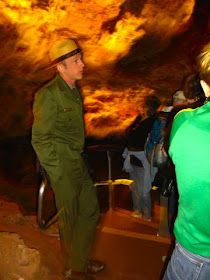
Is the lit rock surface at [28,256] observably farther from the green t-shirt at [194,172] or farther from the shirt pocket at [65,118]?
the green t-shirt at [194,172]

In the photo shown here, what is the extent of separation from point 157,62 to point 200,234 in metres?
6.46

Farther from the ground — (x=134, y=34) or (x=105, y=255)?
(x=134, y=34)

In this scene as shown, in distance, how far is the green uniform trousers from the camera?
2.51 metres

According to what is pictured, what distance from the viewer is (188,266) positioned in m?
1.31

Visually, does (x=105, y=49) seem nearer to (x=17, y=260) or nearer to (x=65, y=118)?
(x=65, y=118)

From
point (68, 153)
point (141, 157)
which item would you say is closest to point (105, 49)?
point (141, 157)

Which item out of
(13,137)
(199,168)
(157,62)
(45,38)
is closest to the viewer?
(199,168)

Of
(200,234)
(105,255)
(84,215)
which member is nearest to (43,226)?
(84,215)

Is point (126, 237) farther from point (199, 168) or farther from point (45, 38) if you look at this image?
point (45, 38)

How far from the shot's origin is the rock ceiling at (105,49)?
4.80 meters

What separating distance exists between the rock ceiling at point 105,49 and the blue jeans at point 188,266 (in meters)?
4.36

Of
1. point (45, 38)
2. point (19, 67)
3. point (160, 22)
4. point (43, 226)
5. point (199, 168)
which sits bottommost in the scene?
point (43, 226)

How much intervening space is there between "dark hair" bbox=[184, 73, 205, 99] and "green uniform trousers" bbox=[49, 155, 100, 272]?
4.26 feet

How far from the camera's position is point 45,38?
5094 millimetres
